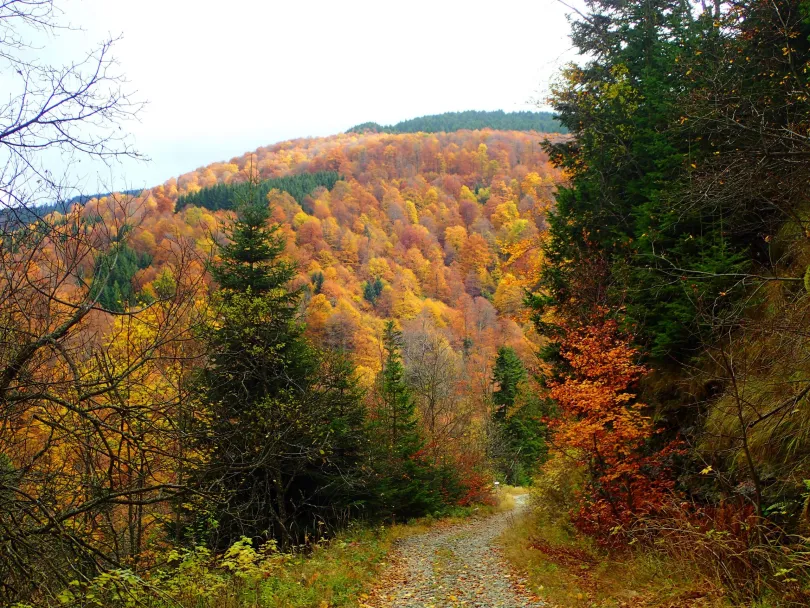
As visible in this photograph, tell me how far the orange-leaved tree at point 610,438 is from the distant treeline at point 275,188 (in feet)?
224

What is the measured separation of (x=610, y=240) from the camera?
43.3 ft

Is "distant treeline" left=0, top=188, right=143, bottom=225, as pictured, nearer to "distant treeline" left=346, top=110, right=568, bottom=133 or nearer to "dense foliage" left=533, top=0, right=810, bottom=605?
"dense foliage" left=533, top=0, right=810, bottom=605

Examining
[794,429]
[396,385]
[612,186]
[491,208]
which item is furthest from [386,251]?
[794,429]

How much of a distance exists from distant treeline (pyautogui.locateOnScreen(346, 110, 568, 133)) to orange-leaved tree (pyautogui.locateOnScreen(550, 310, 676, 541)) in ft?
535

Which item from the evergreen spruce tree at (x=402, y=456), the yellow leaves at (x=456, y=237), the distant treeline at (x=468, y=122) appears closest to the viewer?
the evergreen spruce tree at (x=402, y=456)

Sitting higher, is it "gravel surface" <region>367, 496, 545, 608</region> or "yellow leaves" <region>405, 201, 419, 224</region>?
"yellow leaves" <region>405, 201, 419, 224</region>

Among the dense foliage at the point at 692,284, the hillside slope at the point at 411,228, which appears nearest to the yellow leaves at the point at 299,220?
the hillside slope at the point at 411,228

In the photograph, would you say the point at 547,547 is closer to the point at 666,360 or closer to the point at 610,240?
the point at 666,360

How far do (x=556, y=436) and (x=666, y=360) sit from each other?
2777 millimetres

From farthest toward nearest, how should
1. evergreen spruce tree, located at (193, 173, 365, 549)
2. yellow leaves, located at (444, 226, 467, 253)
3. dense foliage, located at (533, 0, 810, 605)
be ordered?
1. yellow leaves, located at (444, 226, 467, 253)
2. evergreen spruce tree, located at (193, 173, 365, 549)
3. dense foliage, located at (533, 0, 810, 605)

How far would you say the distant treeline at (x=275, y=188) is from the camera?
90.5m

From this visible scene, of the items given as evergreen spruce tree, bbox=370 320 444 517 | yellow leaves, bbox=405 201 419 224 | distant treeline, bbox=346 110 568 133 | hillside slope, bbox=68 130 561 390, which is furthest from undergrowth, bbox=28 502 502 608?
distant treeline, bbox=346 110 568 133

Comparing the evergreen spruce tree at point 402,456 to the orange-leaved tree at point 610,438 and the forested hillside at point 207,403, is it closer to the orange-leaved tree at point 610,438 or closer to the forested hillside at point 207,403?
the forested hillside at point 207,403

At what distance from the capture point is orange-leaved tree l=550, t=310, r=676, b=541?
9.25 metres
